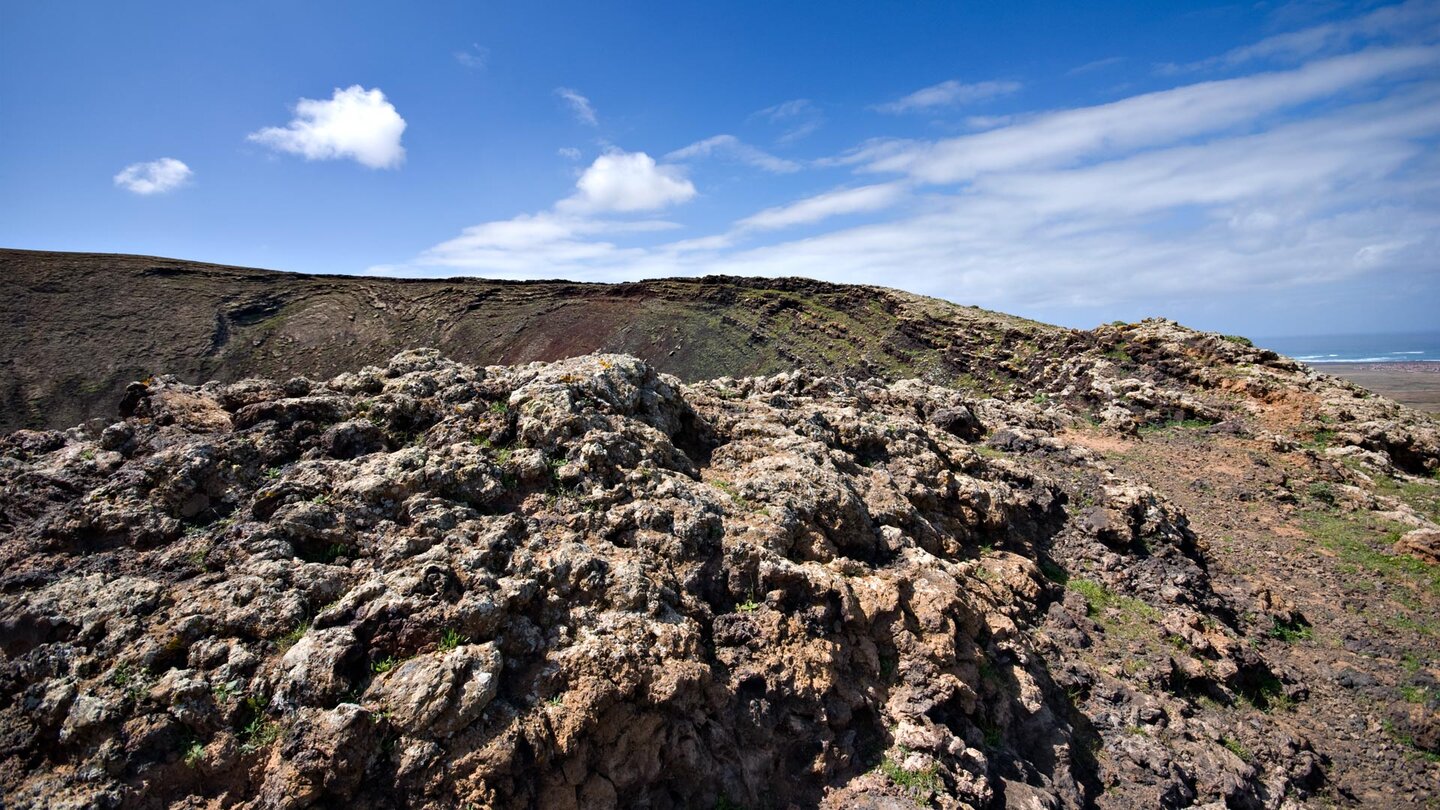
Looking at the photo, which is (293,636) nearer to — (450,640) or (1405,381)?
(450,640)

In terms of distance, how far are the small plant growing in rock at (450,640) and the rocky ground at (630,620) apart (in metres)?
0.03

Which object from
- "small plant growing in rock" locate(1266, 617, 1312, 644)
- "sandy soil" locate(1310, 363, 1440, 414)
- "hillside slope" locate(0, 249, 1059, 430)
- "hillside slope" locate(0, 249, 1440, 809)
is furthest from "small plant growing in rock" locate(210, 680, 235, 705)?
"sandy soil" locate(1310, 363, 1440, 414)

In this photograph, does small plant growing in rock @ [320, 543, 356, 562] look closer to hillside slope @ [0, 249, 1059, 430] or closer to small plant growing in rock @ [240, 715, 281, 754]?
small plant growing in rock @ [240, 715, 281, 754]

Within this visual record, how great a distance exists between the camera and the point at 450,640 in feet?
17.8

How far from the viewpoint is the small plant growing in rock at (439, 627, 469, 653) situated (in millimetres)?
5391

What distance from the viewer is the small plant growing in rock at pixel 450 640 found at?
5.39m

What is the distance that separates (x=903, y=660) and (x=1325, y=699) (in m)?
7.54

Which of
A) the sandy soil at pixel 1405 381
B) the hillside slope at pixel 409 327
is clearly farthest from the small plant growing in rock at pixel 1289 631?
the sandy soil at pixel 1405 381

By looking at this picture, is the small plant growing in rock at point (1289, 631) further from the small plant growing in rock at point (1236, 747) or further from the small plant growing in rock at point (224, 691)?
the small plant growing in rock at point (224, 691)

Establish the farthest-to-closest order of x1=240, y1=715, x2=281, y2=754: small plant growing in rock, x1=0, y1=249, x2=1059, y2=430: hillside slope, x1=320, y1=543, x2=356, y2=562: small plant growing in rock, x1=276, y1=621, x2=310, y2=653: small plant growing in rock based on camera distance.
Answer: x1=0, y1=249, x2=1059, y2=430: hillside slope
x1=320, y1=543, x2=356, y2=562: small plant growing in rock
x1=276, y1=621, x2=310, y2=653: small plant growing in rock
x1=240, y1=715, x2=281, y2=754: small plant growing in rock

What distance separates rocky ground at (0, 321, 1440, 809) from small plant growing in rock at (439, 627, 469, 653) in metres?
0.03

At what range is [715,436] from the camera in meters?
10.4

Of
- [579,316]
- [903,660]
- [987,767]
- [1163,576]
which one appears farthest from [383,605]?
[579,316]

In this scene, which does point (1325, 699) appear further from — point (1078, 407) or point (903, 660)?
point (1078, 407)
